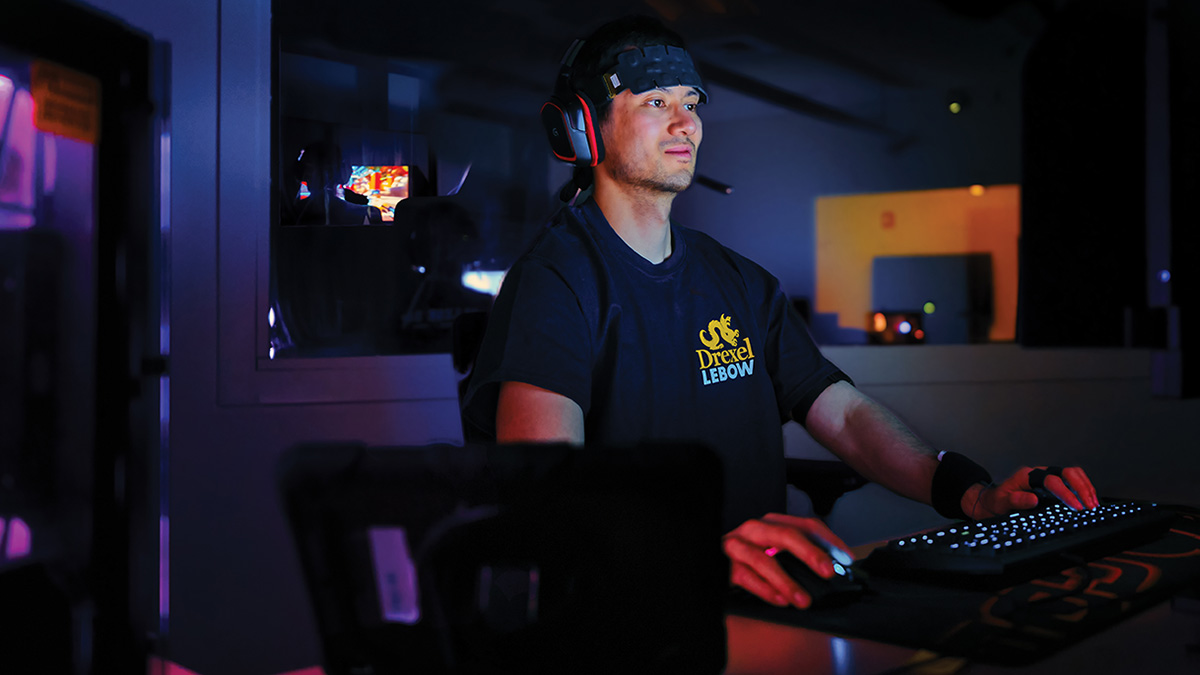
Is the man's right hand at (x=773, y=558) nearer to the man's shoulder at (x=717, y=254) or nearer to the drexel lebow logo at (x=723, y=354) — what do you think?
the drexel lebow logo at (x=723, y=354)

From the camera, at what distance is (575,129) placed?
1.42 meters

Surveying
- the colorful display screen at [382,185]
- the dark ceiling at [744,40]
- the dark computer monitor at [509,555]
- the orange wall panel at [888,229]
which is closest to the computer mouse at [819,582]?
the dark computer monitor at [509,555]

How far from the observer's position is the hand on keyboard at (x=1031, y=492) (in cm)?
114

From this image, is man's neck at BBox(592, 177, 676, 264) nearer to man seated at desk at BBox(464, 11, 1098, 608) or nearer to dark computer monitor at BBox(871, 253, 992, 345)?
man seated at desk at BBox(464, 11, 1098, 608)

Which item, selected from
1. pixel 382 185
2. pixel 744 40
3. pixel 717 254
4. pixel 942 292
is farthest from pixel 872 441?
pixel 942 292

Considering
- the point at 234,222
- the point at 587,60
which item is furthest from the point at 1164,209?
the point at 234,222

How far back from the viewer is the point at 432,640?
1.90 feet

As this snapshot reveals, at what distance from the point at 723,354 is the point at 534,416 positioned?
38 cm

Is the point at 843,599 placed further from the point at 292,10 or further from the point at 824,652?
the point at 292,10

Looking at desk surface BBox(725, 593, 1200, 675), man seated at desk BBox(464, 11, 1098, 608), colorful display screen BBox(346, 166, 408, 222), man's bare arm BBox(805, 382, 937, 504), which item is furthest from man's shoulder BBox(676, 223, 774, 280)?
colorful display screen BBox(346, 166, 408, 222)

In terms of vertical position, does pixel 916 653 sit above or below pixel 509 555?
below

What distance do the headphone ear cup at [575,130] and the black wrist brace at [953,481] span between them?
72 centimetres

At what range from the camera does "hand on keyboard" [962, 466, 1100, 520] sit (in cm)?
114

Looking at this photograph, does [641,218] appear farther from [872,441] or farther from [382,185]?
[382,185]
